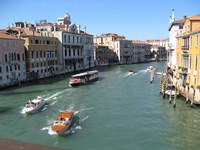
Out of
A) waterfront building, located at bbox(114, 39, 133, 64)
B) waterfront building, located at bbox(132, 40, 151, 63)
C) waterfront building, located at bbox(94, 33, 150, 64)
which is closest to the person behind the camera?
waterfront building, located at bbox(114, 39, 133, 64)

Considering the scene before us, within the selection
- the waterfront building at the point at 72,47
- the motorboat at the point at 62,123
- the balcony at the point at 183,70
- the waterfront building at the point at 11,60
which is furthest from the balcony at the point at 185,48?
the waterfront building at the point at 72,47

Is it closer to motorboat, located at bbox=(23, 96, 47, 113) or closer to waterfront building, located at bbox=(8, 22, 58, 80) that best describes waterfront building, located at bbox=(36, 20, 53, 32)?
waterfront building, located at bbox=(8, 22, 58, 80)

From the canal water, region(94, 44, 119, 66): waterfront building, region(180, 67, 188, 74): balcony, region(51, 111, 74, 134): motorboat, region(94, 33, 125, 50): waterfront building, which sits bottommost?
the canal water

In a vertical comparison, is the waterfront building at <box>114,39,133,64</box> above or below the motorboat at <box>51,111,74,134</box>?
above

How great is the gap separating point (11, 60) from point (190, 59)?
71.9ft

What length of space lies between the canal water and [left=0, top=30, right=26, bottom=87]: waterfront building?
6.67 m

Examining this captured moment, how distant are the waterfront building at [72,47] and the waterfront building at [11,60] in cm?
1184

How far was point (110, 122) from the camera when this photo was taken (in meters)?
17.1

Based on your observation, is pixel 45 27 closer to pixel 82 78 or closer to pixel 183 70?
pixel 82 78

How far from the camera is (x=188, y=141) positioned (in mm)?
13703

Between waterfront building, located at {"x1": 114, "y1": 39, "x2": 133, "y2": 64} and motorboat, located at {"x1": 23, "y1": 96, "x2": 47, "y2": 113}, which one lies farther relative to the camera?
waterfront building, located at {"x1": 114, "y1": 39, "x2": 133, "y2": 64}

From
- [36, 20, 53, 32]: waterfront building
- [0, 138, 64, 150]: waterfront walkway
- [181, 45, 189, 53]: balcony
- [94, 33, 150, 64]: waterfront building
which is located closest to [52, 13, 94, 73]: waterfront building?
[36, 20, 53, 32]: waterfront building

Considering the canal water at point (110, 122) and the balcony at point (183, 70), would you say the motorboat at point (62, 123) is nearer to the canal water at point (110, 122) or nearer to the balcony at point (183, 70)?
the canal water at point (110, 122)

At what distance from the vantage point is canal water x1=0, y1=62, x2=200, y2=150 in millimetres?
13750
